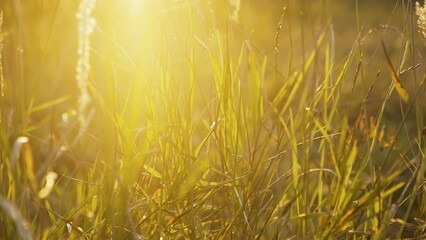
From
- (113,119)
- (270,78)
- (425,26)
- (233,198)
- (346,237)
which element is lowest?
(270,78)

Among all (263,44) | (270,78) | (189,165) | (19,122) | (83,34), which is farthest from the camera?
(263,44)

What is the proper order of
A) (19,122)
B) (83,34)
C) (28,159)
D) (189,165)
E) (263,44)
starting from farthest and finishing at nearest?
(263,44) → (189,165) → (19,122) → (28,159) → (83,34)

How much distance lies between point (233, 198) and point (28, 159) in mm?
451

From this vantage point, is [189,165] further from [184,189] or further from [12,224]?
[12,224]

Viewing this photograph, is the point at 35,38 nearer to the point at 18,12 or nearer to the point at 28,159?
the point at 18,12

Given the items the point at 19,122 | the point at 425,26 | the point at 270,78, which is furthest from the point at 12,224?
the point at 270,78

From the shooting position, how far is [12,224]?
4.17 feet

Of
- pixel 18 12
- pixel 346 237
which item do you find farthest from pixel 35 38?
pixel 346 237

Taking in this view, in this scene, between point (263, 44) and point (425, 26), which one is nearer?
point (425, 26)

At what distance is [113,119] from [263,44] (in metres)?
4.22

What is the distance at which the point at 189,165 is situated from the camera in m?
1.39

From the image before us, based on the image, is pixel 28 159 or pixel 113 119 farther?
pixel 113 119

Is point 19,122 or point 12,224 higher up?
point 19,122

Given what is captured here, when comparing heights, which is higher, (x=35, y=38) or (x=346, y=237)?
(x=35, y=38)
